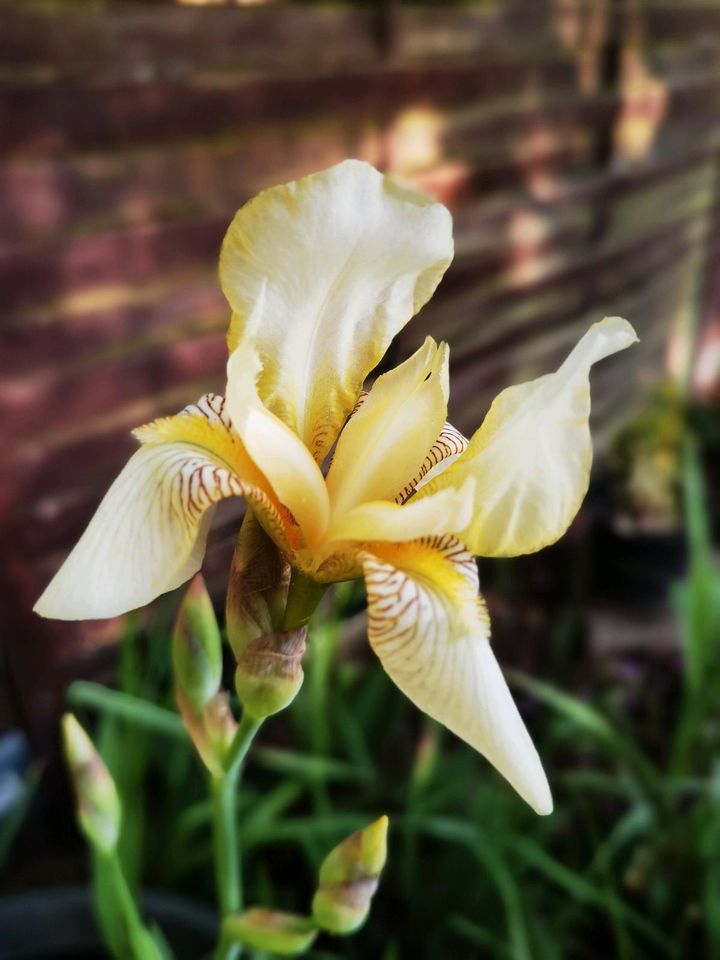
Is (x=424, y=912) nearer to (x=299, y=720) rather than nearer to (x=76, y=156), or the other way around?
(x=299, y=720)

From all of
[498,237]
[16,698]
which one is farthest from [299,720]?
[498,237]

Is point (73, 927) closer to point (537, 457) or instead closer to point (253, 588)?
point (253, 588)

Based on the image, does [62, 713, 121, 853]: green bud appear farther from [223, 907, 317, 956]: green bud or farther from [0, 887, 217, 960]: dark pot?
[0, 887, 217, 960]: dark pot

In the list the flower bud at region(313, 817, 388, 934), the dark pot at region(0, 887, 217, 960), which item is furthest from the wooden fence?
the dark pot at region(0, 887, 217, 960)

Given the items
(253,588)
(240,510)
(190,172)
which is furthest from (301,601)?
(190,172)

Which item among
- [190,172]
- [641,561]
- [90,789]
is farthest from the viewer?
[641,561]

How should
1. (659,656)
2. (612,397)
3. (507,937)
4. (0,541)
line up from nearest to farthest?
(507,937)
(0,541)
(659,656)
(612,397)

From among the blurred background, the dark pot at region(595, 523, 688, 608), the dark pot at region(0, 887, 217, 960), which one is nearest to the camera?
the dark pot at region(0, 887, 217, 960)
